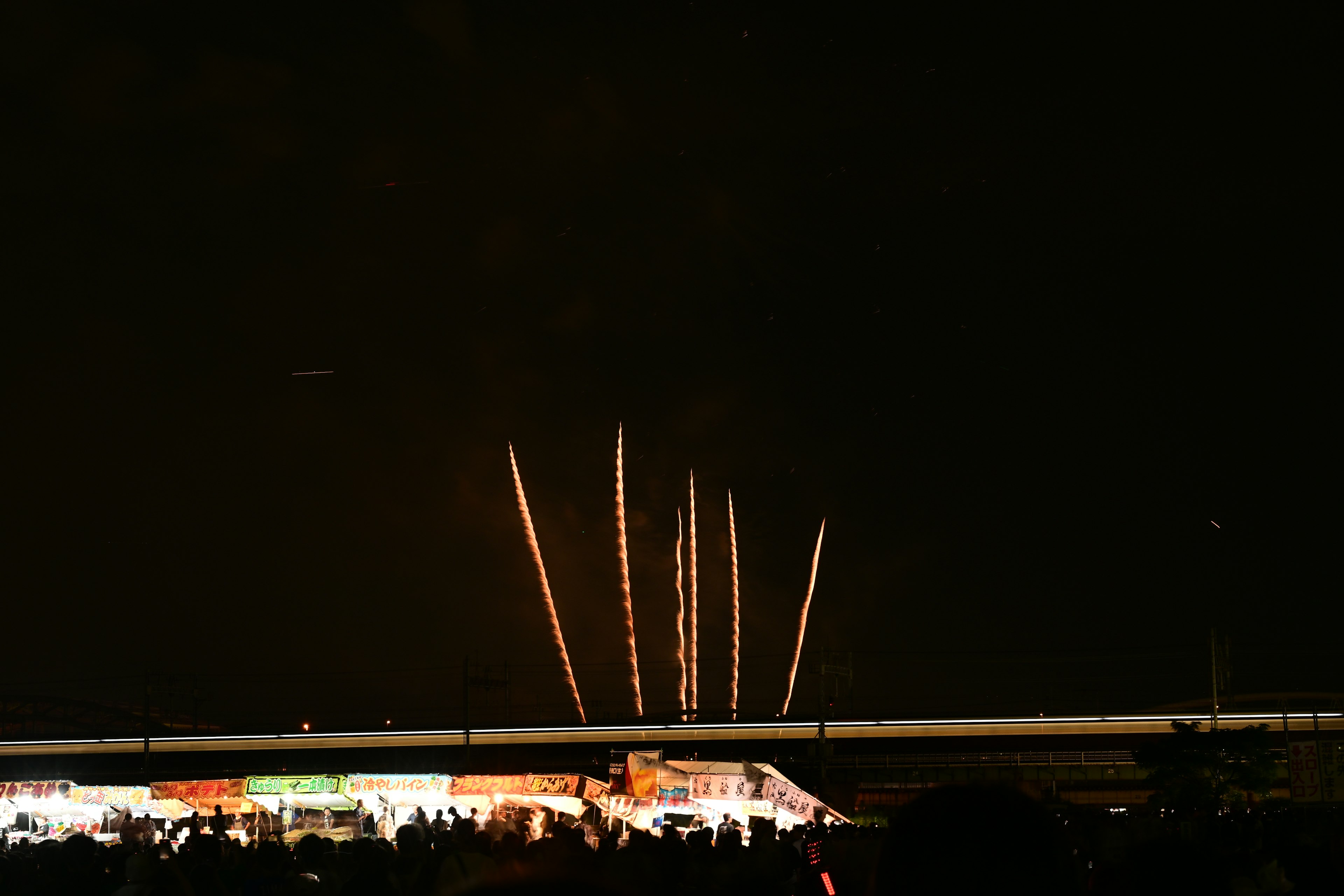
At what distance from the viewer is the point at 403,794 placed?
30.3m

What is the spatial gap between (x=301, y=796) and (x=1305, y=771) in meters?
23.5

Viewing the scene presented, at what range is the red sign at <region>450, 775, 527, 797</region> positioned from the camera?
98.1 ft

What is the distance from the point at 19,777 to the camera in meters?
93.2

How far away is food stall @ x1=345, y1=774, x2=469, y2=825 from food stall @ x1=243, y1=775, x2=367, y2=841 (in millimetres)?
299

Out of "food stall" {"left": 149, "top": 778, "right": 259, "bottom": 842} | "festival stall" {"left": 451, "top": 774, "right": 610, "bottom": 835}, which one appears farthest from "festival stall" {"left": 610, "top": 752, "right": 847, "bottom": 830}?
"food stall" {"left": 149, "top": 778, "right": 259, "bottom": 842}

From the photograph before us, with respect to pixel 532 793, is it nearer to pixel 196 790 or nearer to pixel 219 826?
pixel 196 790

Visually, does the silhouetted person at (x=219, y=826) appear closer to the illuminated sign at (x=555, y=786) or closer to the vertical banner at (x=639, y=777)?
the illuminated sign at (x=555, y=786)

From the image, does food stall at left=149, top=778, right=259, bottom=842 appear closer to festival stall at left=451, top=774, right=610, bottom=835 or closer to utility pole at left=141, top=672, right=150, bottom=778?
festival stall at left=451, top=774, right=610, bottom=835

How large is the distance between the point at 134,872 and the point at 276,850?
16.6 feet

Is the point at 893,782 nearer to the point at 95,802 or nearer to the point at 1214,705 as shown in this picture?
the point at 1214,705

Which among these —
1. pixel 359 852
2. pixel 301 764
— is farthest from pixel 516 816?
pixel 301 764

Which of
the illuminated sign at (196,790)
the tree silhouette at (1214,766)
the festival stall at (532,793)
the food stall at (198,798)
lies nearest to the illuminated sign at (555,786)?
the festival stall at (532,793)

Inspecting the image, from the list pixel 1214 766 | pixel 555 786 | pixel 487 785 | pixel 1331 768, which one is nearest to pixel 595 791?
pixel 555 786

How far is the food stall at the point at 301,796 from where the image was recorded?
30062 mm
